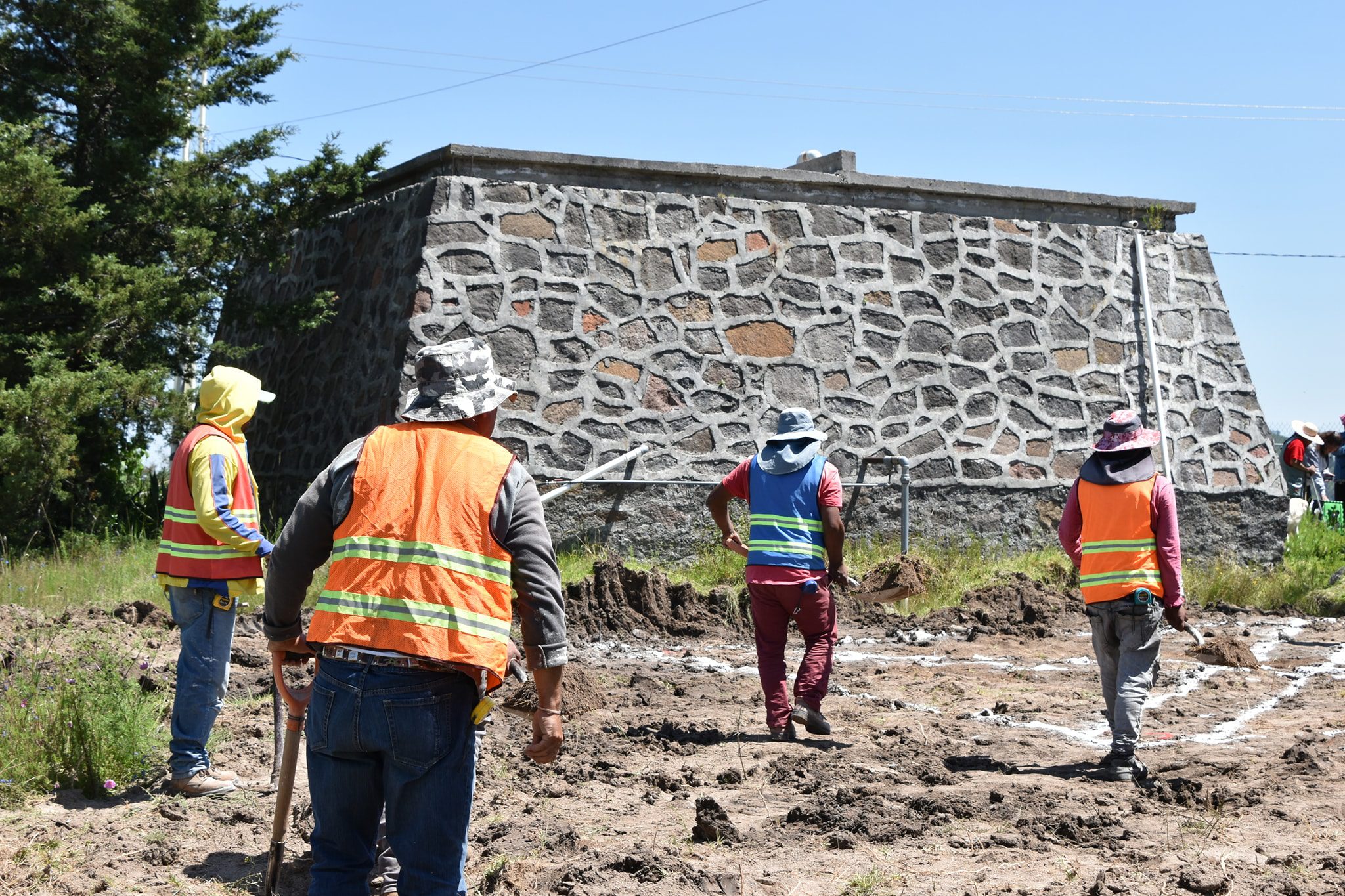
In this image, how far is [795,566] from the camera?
7562mm

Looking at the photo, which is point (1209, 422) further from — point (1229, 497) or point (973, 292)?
point (973, 292)

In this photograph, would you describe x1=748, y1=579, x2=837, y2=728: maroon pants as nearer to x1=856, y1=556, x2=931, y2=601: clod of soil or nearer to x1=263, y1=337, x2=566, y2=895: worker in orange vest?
x1=856, y1=556, x2=931, y2=601: clod of soil

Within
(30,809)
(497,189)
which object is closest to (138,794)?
(30,809)

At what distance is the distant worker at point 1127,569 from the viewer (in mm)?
6742

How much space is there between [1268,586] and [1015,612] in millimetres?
3385

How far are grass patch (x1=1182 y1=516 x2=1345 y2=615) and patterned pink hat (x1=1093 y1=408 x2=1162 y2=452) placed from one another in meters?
7.08

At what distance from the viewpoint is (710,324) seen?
43.0 ft

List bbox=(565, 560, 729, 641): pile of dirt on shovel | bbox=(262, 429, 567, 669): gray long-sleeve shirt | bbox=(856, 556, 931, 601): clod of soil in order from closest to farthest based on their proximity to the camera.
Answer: bbox=(262, 429, 567, 669): gray long-sleeve shirt
bbox=(856, 556, 931, 601): clod of soil
bbox=(565, 560, 729, 641): pile of dirt on shovel

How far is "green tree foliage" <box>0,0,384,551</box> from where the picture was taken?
11383mm

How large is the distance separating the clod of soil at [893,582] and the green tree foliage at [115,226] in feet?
19.8

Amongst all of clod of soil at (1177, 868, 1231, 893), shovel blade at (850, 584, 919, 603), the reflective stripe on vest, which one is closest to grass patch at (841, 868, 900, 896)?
clod of soil at (1177, 868, 1231, 893)

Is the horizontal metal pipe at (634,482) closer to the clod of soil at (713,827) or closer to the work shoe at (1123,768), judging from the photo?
the work shoe at (1123,768)

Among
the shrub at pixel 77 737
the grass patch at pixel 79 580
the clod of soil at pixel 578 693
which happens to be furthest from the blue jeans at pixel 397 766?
the grass patch at pixel 79 580

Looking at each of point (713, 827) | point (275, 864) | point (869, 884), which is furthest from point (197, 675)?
point (869, 884)
